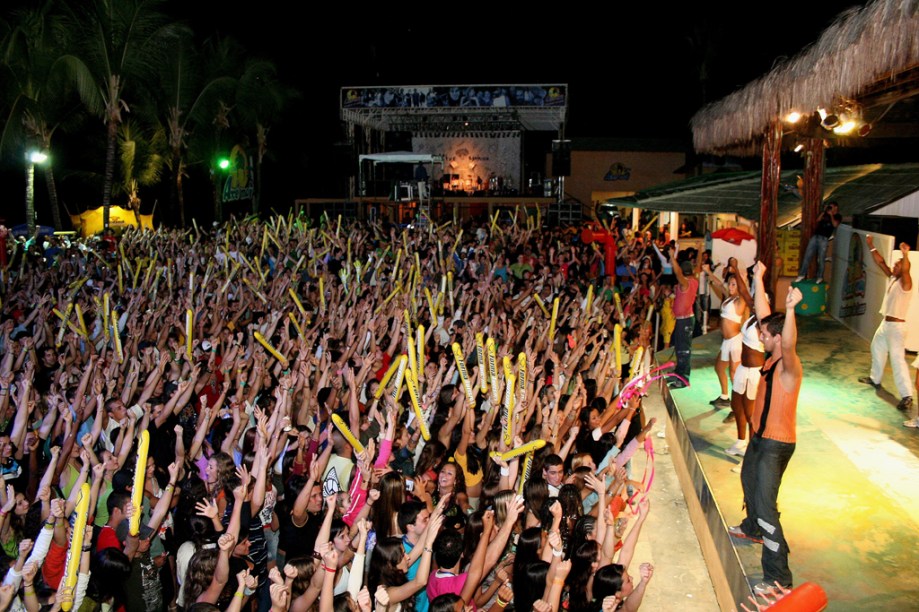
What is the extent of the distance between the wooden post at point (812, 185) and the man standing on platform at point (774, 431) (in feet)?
18.8

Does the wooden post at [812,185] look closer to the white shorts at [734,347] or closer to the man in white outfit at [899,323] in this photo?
the man in white outfit at [899,323]

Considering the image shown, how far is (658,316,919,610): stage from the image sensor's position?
4.64 meters

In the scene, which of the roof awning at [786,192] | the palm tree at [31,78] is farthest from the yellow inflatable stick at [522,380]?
the palm tree at [31,78]

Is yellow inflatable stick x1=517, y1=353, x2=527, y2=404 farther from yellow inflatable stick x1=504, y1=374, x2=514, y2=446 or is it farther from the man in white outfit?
the man in white outfit

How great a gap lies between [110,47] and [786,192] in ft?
52.5

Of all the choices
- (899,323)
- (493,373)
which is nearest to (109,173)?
(493,373)

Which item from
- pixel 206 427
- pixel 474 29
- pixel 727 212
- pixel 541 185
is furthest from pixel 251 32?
pixel 206 427

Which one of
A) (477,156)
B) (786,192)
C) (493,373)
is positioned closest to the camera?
(493,373)

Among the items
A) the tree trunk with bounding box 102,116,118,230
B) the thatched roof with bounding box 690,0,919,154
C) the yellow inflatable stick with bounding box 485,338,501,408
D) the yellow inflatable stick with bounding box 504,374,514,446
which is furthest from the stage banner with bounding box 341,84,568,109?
the yellow inflatable stick with bounding box 504,374,514,446

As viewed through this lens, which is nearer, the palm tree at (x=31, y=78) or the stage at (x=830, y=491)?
the stage at (x=830, y=491)

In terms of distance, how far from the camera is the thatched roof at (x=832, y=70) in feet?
16.4

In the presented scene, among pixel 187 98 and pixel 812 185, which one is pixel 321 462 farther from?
pixel 187 98

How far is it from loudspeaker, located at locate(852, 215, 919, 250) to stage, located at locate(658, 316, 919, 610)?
8.21ft

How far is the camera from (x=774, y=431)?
4.55 m
